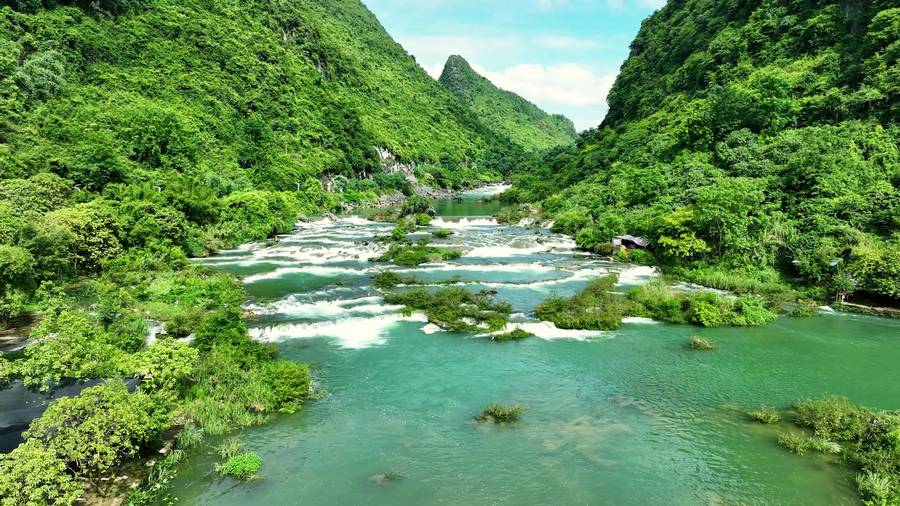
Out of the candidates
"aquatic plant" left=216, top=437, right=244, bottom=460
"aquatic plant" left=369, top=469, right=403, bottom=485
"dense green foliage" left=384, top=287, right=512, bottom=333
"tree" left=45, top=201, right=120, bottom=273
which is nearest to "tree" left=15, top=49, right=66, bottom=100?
"tree" left=45, top=201, right=120, bottom=273

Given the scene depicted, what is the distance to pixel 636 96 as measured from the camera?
102 m

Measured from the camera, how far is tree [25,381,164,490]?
13219mm

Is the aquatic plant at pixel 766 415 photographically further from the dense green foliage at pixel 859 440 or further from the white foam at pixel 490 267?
the white foam at pixel 490 267

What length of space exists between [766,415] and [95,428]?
76.7 ft

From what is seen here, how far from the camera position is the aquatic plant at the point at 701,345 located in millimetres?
26750

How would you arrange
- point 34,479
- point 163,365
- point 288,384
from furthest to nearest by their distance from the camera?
1. point 288,384
2. point 163,365
3. point 34,479

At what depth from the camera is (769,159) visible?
4891cm

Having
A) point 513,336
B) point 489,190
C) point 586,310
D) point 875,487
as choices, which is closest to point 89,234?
point 513,336

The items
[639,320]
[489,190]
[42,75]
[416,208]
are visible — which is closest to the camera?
[639,320]

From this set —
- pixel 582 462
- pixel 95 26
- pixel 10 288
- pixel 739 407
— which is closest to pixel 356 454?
pixel 582 462

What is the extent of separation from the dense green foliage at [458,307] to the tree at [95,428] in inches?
700

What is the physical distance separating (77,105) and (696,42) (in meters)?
100

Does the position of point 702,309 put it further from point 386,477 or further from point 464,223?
point 464,223

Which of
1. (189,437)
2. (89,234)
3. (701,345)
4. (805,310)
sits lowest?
(189,437)
